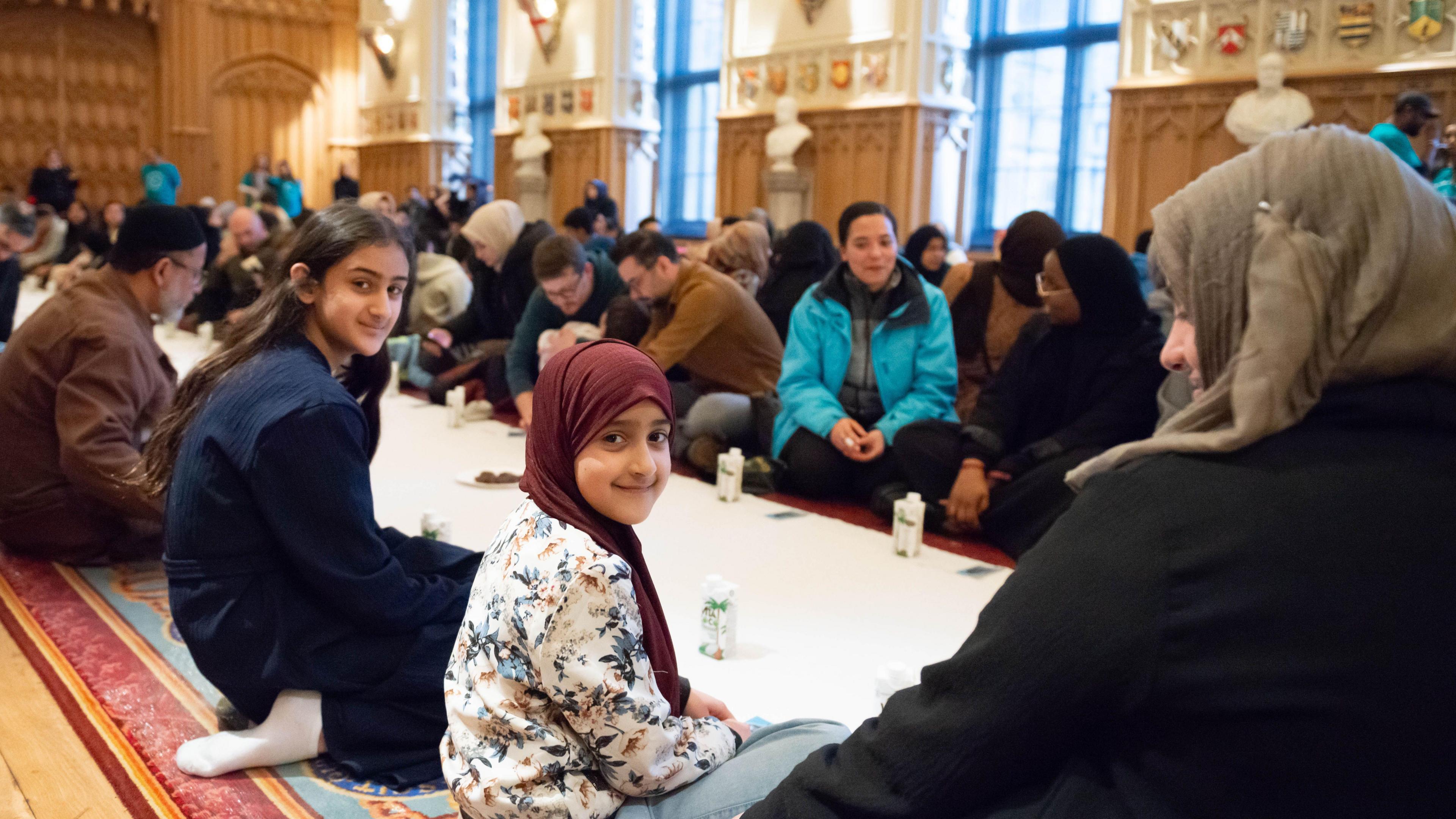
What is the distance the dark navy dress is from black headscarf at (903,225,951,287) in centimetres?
479

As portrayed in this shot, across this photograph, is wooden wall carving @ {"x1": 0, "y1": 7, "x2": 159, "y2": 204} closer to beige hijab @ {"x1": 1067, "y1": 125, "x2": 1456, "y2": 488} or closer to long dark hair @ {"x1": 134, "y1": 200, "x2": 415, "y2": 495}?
long dark hair @ {"x1": 134, "y1": 200, "x2": 415, "y2": 495}

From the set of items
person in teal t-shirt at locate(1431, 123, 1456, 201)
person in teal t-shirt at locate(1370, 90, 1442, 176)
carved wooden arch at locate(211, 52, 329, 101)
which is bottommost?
person in teal t-shirt at locate(1431, 123, 1456, 201)

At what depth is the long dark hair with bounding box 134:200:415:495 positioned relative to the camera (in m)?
2.31

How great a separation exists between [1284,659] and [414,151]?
1827 centimetres

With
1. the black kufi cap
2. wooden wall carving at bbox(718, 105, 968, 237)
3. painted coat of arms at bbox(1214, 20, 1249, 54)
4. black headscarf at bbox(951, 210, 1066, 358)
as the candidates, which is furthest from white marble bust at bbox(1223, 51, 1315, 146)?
the black kufi cap

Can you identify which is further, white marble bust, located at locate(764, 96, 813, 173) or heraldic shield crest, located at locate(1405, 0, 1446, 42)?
white marble bust, located at locate(764, 96, 813, 173)

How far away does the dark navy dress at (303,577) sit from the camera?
212 cm

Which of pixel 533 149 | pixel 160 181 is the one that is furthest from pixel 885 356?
pixel 160 181

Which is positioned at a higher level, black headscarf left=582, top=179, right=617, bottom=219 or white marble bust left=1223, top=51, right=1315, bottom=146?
white marble bust left=1223, top=51, right=1315, bottom=146

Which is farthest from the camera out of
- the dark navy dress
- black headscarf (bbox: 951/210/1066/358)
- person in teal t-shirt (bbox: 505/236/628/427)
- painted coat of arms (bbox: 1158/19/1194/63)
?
painted coat of arms (bbox: 1158/19/1194/63)

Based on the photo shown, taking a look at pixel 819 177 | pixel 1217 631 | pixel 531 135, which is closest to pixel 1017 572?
pixel 1217 631

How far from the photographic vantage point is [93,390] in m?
3.23

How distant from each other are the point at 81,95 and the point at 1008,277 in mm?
17304

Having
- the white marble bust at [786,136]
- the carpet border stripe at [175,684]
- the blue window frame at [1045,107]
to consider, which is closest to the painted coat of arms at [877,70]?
the white marble bust at [786,136]
